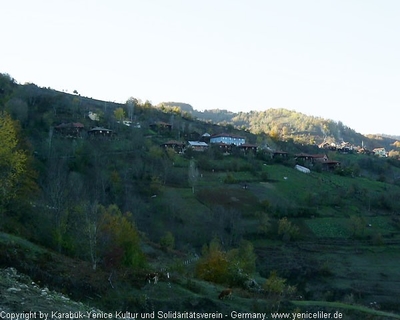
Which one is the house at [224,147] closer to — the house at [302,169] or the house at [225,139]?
the house at [225,139]

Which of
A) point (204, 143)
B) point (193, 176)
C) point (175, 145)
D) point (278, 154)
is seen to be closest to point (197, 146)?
point (204, 143)

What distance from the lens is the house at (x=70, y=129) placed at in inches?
2825

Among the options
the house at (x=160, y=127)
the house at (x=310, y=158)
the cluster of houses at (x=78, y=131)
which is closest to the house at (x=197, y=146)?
the house at (x=160, y=127)

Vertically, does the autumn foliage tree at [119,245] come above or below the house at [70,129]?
below

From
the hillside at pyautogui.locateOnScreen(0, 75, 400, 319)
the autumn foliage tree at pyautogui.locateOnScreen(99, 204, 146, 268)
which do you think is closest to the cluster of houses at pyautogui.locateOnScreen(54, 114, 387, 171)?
the hillside at pyautogui.locateOnScreen(0, 75, 400, 319)

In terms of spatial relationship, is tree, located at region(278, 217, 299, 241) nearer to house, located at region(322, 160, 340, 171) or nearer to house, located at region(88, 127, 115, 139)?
house, located at region(322, 160, 340, 171)

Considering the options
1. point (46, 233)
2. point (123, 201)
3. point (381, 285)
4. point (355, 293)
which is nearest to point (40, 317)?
point (46, 233)

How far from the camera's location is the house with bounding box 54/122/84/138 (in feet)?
235

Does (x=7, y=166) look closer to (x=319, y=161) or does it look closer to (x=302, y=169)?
(x=302, y=169)

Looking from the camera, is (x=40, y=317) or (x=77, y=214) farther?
(x=77, y=214)

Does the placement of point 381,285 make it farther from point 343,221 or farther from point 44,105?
point 44,105

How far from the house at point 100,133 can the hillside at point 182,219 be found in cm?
33

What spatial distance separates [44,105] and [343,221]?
5705cm

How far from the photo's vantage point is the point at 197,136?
96812 millimetres
